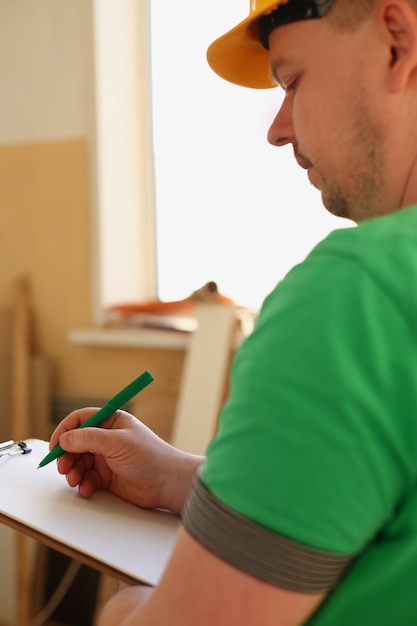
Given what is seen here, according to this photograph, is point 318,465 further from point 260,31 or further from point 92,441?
point 260,31

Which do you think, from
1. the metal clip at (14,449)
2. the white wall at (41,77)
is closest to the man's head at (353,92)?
the metal clip at (14,449)

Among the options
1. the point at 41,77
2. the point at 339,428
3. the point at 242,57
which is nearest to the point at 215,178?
the point at 41,77

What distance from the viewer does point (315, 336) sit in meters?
0.48

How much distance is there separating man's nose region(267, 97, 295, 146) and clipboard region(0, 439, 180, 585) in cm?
53

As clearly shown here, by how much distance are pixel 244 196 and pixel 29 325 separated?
983 millimetres

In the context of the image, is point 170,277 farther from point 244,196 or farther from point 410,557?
point 410,557

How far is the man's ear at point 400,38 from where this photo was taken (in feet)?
2.17

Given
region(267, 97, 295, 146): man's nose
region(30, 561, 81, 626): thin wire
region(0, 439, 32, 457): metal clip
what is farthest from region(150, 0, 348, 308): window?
region(0, 439, 32, 457): metal clip

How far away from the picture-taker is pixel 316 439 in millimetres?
463

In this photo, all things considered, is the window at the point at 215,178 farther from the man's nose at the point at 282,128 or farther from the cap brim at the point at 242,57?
the man's nose at the point at 282,128

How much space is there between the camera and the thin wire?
97.9 inches

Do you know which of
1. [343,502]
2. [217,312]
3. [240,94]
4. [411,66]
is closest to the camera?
[343,502]

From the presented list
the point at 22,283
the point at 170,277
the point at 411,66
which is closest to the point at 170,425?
the point at 170,277

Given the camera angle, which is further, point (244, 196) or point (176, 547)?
point (244, 196)
